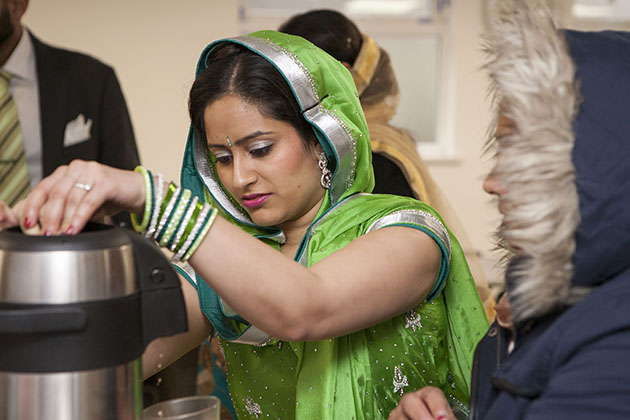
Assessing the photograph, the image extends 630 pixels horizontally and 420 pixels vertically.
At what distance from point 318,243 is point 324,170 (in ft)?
0.44

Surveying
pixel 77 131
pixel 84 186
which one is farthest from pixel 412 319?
pixel 77 131

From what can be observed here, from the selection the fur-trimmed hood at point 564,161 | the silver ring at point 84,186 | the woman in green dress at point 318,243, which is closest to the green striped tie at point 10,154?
the woman in green dress at point 318,243

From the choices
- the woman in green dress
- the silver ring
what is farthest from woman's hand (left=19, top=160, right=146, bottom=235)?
the woman in green dress

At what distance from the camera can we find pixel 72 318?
0.70 metres

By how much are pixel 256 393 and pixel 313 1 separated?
12.0ft

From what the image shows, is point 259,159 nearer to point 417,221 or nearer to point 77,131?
point 417,221

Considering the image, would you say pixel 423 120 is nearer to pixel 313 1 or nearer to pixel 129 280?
pixel 313 1

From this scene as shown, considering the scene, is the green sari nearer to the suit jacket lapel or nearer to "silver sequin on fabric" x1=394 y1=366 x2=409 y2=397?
"silver sequin on fabric" x1=394 y1=366 x2=409 y2=397

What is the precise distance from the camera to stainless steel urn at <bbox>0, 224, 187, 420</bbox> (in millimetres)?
703

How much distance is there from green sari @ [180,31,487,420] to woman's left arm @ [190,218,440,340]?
70mm

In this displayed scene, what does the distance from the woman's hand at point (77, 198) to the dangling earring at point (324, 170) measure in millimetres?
450

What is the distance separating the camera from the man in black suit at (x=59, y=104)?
7.30ft

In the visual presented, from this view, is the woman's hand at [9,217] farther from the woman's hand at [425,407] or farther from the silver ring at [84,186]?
the woman's hand at [425,407]

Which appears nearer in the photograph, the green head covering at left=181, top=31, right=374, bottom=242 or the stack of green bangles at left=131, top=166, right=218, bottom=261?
the stack of green bangles at left=131, top=166, right=218, bottom=261
